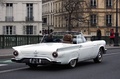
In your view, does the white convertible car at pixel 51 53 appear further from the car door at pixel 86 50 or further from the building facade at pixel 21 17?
the building facade at pixel 21 17

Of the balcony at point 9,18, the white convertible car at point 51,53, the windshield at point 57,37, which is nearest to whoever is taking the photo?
the white convertible car at point 51,53

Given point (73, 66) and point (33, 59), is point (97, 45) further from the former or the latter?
point (33, 59)

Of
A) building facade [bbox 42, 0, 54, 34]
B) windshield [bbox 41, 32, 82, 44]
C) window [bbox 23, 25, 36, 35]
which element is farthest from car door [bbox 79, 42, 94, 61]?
building facade [bbox 42, 0, 54, 34]

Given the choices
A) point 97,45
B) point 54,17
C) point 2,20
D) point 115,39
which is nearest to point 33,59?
point 97,45

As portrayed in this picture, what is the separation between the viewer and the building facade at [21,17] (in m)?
51.2

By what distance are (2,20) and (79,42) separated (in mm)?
38706

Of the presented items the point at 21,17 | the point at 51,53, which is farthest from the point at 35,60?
the point at 21,17

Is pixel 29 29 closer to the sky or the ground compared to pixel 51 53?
closer to the sky

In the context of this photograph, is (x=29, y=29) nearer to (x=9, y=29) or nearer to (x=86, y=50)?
(x=9, y=29)

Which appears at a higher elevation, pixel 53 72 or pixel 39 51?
pixel 39 51

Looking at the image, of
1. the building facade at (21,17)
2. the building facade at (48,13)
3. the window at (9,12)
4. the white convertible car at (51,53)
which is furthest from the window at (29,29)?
the building facade at (48,13)

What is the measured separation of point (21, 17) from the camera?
51.9 meters

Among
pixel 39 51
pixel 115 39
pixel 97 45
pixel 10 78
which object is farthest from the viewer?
pixel 115 39

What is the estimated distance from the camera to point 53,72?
503 inches
